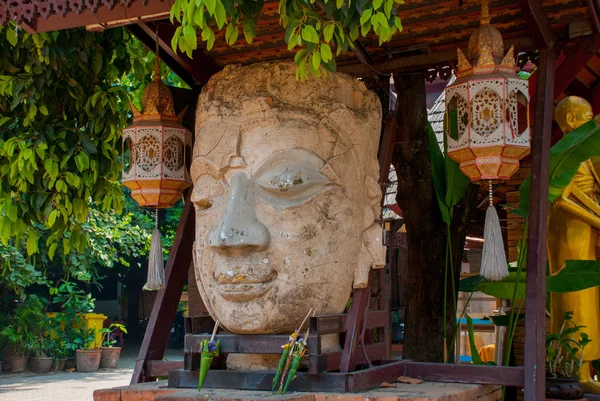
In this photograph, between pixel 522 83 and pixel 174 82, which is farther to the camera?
pixel 174 82

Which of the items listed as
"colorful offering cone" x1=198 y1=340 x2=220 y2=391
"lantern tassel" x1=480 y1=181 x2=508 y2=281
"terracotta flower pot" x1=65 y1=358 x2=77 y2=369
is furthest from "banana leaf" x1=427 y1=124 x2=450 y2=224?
"terracotta flower pot" x1=65 y1=358 x2=77 y2=369

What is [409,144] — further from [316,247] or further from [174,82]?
[174,82]

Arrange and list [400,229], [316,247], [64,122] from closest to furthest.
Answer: [316,247] → [64,122] → [400,229]

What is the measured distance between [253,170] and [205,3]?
47.7 inches

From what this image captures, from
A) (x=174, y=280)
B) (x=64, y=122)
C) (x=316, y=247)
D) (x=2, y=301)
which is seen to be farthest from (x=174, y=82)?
(x=2, y=301)

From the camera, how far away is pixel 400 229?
11922 mm

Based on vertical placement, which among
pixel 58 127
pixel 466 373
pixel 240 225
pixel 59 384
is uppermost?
pixel 58 127

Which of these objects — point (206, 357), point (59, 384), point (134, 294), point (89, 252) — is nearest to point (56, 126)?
point (206, 357)

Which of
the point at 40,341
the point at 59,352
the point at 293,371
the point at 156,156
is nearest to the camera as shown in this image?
the point at 293,371

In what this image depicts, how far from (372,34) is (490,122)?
1.01 m

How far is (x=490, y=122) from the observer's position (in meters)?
4.14

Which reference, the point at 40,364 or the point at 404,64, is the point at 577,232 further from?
the point at 40,364

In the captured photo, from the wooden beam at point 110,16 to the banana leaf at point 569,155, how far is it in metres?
2.35

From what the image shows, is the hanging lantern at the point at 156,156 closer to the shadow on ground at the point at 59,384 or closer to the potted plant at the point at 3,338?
the shadow on ground at the point at 59,384
